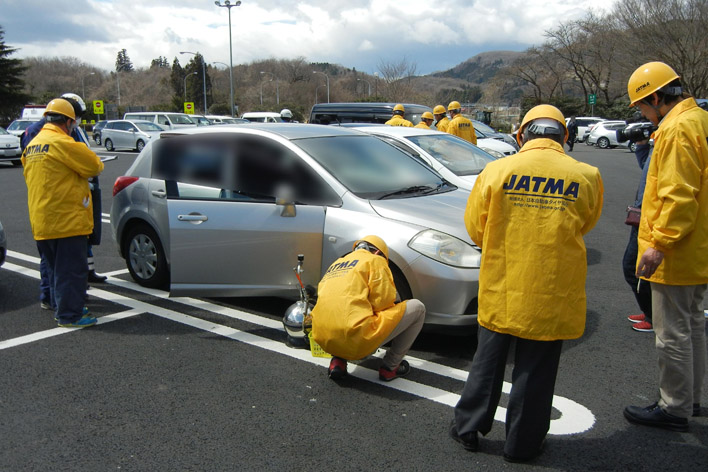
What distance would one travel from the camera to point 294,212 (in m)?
4.73

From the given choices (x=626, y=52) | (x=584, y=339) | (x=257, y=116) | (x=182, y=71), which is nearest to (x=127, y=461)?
(x=584, y=339)

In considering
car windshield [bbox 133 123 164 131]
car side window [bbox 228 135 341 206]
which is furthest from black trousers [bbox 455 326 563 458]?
car windshield [bbox 133 123 164 131]

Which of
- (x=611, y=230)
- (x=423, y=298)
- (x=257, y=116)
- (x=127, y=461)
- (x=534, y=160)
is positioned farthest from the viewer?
(x=257, y=116)

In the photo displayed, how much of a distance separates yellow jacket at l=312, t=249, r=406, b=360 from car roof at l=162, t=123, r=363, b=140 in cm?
181

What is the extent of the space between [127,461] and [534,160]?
2456 mm

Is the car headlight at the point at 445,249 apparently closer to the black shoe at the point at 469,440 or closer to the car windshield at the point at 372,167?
the car windshield at the point at 372,167

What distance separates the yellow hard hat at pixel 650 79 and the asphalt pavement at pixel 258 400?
1808 millimetres

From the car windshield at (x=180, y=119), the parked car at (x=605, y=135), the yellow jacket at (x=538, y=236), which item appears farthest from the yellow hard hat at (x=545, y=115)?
the parked car at (x=605, y=135)

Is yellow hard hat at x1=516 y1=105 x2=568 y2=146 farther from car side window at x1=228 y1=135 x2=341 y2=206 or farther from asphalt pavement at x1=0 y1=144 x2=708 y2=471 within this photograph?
car side window at x1=228 y1=135 x2=341 y2=206

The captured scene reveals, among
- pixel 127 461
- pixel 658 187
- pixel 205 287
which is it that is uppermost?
pixel 658 187

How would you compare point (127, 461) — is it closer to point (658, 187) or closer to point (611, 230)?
point (658, 187)

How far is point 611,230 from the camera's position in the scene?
31.1 feet

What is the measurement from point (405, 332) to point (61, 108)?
10.9 feet

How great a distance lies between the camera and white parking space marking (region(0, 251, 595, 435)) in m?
3.51
